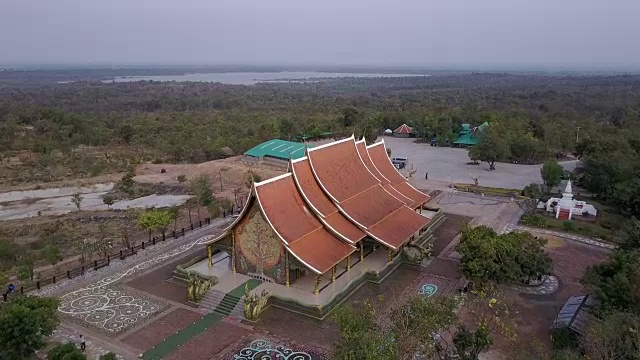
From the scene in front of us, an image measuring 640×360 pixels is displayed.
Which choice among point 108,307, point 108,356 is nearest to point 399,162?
point 108,307

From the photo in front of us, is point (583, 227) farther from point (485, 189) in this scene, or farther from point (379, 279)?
point (379, 279)

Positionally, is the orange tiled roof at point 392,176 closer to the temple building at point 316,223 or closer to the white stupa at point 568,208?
the temple building at point 316,223

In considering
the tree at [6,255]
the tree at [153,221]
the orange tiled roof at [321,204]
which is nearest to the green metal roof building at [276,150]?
the tree at [153,221]

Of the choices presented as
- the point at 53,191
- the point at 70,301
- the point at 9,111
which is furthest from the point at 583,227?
the point at 9,111

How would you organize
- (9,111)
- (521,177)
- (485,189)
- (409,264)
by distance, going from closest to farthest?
(409,264)
(485,189)
(521,177)
(9,111)

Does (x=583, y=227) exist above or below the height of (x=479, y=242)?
below

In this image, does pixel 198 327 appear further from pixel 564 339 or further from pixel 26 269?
pixel 564 339

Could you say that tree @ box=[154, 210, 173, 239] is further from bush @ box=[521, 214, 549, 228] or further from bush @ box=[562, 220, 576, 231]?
bush @ box=[562, 220, 576, 231]
